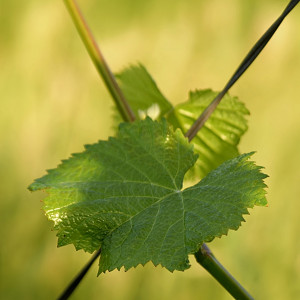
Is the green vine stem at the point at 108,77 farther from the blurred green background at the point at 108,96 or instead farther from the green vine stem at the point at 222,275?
the blurred green background at the point at 108,96

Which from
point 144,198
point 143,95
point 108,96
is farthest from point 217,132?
point 108,96

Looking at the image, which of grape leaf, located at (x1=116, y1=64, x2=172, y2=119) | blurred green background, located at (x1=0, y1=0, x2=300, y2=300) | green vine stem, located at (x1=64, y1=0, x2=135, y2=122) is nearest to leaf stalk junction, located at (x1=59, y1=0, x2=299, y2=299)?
green vine stem, located at (x1=64, y1=0, x2=135, y2=122)

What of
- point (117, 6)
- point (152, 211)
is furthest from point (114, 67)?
point (152, 211)

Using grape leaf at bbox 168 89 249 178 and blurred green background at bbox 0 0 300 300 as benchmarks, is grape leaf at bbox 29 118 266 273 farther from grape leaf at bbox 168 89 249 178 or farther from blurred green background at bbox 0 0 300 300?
blurred green background at bbox 0 0 300 300

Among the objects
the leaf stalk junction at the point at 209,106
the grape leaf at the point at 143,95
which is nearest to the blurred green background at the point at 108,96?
the grape leaf at the point at 143,95

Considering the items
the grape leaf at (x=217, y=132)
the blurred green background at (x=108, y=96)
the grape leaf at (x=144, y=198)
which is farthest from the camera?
the blurred green background at (x=108, y=96)
